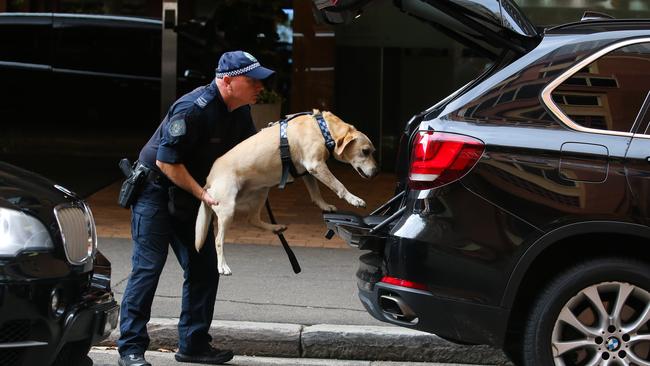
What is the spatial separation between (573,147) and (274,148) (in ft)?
5.39

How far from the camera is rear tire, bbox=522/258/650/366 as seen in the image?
464 centimetres

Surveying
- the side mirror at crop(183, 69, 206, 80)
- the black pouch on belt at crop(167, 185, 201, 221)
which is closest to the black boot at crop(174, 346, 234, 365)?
the black pouch on belt at crop(167, 185, 201, 221)

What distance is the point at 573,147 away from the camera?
4.62 metres

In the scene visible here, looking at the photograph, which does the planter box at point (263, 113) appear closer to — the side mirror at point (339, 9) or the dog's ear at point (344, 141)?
the side mirror at point (339, 9)

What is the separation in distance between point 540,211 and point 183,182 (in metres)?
1.89

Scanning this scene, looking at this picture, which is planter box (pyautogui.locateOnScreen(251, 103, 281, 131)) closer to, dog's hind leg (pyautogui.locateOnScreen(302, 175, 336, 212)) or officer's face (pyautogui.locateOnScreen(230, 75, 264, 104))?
dog's hind leg (pyautogui.locateOnScreen(302, 175, 336, 212))

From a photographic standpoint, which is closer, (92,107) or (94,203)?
(94,203)

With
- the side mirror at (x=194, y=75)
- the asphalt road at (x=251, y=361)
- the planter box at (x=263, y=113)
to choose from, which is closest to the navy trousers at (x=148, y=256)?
the asphalt road at (x=251, y=361)

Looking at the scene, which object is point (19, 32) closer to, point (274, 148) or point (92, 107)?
point (92, 107)

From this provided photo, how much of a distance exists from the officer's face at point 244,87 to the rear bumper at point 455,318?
4.60 ft

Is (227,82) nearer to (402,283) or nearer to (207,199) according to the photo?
(207,199)

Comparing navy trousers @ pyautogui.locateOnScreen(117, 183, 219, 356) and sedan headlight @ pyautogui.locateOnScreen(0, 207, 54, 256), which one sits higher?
sedan headlight @ pyautogui.locateOnScreen(0, 207, 54, 256)

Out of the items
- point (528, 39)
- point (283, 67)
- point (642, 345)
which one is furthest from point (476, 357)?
point (283, 67)

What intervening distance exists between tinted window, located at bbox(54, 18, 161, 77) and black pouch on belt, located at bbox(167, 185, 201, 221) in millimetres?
8041
